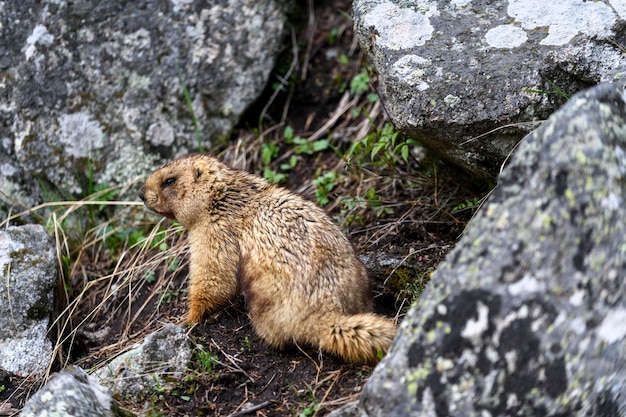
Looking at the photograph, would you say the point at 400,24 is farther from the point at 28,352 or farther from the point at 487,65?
the point at 28,352

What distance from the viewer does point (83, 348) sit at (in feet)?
17.2

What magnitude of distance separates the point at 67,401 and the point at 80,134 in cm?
343

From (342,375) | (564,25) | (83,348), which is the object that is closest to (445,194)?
(564,25)

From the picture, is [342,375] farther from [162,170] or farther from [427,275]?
[162,170]

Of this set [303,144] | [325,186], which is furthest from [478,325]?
[303,144]

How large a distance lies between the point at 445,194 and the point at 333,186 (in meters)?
1.11

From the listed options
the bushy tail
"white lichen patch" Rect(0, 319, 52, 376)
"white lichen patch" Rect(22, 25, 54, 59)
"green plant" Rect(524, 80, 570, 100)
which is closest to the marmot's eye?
"white lichen patch" Rect(0, 319, 52, 376)

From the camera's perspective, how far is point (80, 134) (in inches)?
247

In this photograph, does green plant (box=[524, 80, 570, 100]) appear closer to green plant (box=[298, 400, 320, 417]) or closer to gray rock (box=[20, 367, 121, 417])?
green plant (box=[298, 400, 320, 417])

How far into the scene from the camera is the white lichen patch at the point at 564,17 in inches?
169

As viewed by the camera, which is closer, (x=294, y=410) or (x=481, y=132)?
(x=294, y=410)

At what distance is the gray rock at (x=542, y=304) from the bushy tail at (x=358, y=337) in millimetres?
720

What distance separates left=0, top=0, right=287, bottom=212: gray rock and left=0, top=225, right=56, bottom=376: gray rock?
100 centimetres

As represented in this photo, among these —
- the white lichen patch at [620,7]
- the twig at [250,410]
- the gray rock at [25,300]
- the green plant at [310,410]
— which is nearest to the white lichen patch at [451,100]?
the white lichen patch at [620,7]
